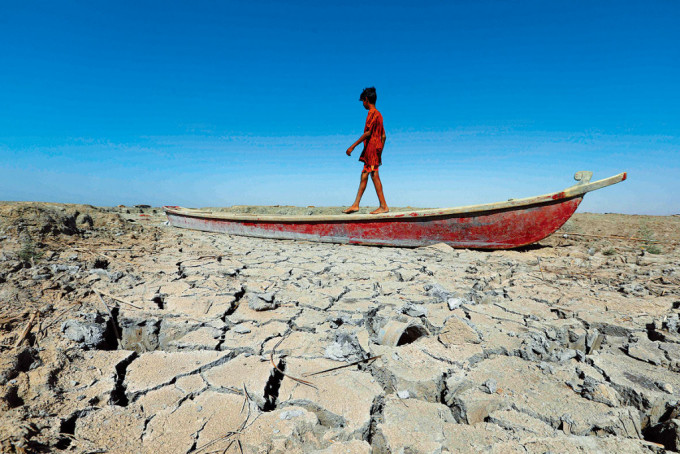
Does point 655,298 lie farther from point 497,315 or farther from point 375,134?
point 375,134

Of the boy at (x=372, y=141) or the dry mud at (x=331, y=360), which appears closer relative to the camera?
the dry mud at (x=331, y=360)

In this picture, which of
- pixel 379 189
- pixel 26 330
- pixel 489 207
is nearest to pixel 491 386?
pixel 26 330

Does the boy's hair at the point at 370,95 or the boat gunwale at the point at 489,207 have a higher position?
the boy's hair at the point at 370,95

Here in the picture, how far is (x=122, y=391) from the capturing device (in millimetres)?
1209

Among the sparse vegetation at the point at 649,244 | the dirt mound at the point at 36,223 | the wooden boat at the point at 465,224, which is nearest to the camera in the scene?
the dirt mound at the point at 36,223

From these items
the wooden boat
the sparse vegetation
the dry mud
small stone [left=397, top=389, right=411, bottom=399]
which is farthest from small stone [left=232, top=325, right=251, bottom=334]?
the sparse vegetation

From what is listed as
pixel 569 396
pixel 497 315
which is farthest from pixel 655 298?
pixel 569 396

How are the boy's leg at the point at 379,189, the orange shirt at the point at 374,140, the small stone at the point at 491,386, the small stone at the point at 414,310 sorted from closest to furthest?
the small stone at the point at 491,386, the small stone at the point at 414,310, the orange shirt at the point at 374,140, the boy's leg at the point at 379,189

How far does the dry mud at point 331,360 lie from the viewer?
40.3 inches

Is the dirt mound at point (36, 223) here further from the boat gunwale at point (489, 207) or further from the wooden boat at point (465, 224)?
the boat gunwale at point (489, 207)

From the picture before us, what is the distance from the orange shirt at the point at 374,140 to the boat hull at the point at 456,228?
1.00m

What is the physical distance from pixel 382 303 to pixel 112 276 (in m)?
2.07

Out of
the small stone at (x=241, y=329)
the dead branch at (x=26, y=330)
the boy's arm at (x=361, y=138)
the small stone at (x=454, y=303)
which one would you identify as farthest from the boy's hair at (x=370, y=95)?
the dead branch at (x=26, y=330)

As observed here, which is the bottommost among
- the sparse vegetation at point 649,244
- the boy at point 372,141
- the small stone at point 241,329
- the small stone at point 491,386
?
the small stone at point 491,386
